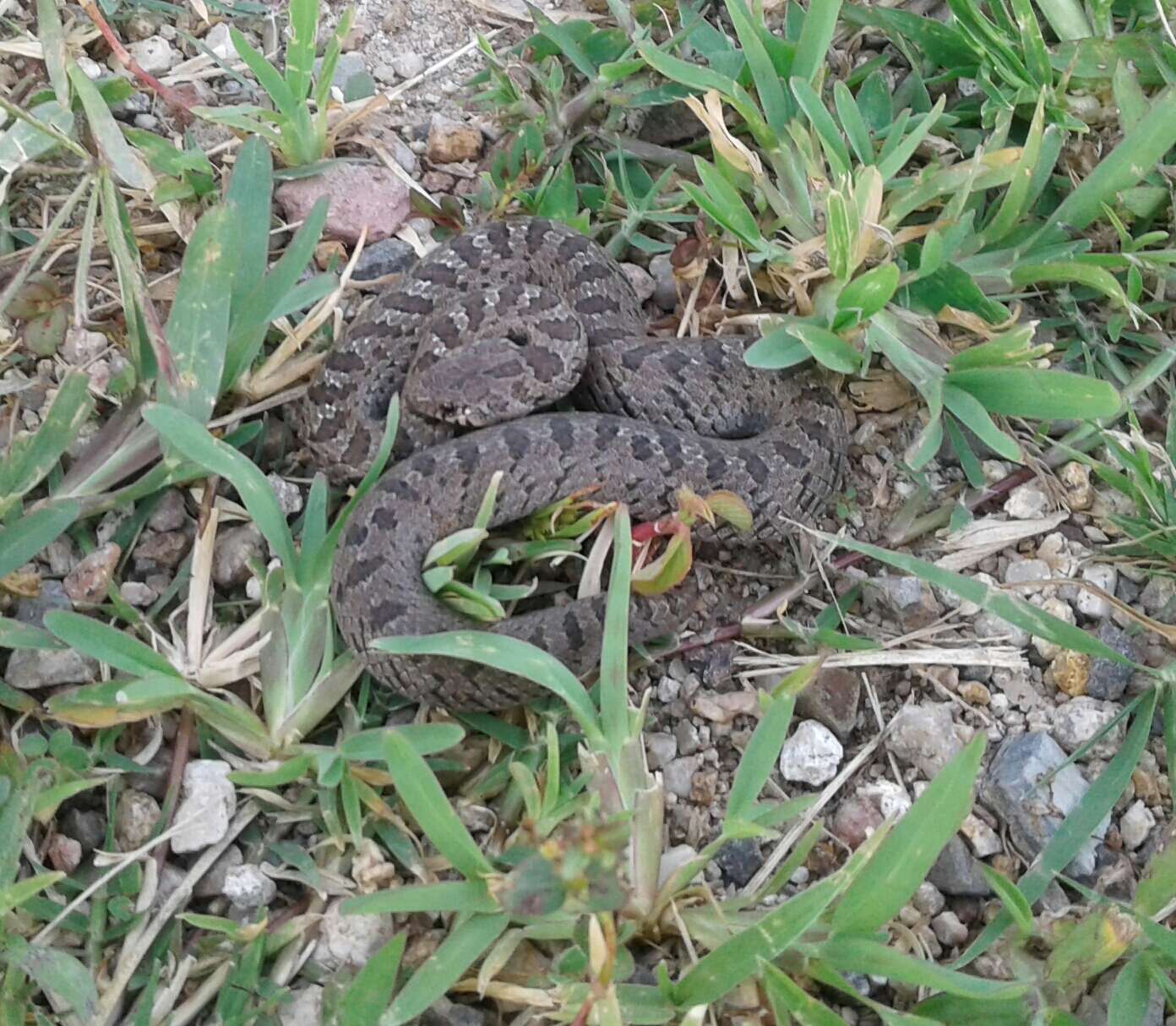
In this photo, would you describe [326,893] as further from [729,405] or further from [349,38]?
[349,38]

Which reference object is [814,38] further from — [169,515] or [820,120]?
[169,515]

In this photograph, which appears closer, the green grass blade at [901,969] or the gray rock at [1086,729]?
the green grass blade at [901,969]

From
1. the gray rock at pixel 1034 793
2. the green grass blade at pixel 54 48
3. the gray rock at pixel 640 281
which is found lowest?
the gray rock at pixel 1034 793

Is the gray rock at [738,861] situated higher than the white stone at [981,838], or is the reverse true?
the gray rock at [738,861]

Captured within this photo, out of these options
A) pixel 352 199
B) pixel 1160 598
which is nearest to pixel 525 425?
pixel 352 199

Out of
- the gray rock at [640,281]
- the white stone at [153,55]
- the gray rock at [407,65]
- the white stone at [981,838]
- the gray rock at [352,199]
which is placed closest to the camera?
the white stone at [981,838]

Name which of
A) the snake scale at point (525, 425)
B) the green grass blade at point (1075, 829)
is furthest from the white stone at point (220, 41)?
the green grass blade at point (1075, 829)

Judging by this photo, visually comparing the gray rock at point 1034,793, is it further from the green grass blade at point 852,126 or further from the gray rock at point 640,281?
the gray rock at point 640,281

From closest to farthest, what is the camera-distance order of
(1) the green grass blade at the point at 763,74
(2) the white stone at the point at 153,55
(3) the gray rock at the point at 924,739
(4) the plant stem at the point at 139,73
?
(3) the gray rock at the point at 924,739 < (4) the plant stem at the point at 139,73 < (1) the green grass blade at the point at 763,74 < (2) the white stone at the point at 153,55
